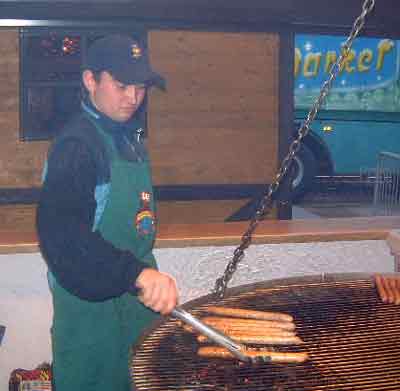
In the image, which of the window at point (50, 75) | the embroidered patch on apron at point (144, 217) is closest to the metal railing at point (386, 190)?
the window at point (50, 75)

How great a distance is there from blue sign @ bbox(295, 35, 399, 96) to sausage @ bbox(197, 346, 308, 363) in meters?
9.41

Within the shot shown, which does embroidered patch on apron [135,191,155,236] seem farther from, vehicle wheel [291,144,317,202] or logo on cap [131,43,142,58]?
vehicle wheel [291,144,317,202]

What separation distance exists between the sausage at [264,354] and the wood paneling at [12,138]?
4826 millimetres

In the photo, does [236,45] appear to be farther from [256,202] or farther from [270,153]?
[256,202]

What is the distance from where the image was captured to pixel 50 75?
265 inches

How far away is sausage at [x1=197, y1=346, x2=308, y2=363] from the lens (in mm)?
2348

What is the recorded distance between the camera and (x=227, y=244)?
4125mm

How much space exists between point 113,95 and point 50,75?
4293 mm

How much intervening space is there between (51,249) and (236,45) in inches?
203

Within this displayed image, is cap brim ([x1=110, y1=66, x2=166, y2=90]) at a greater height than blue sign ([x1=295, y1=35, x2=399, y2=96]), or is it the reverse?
blue sign ([x1=295, y1=35, x2=399, y2=96])

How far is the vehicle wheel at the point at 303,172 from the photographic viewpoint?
11.6m

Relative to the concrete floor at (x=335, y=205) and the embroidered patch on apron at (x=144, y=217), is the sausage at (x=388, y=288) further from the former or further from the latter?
the concrete floor at (x=335, y=205)

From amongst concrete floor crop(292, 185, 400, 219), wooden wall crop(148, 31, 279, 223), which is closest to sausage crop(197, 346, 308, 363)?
wooden wall crop(148, 31, 279, 223)

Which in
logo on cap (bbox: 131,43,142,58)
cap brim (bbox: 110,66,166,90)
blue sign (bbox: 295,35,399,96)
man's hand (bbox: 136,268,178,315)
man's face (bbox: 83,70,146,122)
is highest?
blue sign (bbox: 295,35,399,96)
